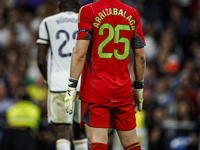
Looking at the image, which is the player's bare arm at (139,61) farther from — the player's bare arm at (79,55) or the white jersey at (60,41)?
the white jersey at (60,41)

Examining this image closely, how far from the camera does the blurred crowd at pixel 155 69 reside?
9141 millimetres

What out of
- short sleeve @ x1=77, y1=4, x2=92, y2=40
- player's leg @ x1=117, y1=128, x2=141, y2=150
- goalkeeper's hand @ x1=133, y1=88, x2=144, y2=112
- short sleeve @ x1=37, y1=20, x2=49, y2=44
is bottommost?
player's leg @ x1=117, y1=128, x2=141, y2=150

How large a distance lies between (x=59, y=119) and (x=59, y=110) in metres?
0.14

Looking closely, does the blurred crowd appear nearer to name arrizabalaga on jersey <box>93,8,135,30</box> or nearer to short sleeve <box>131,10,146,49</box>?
short sleeve <box>131,10,146,49</box>

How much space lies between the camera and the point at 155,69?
11.3m

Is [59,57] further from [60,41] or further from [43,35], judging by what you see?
[43,35]

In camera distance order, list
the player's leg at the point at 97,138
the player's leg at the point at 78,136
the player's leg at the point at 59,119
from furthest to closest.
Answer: the player's leg at the point at 78,136 < the player's leg at the point at 59,119 < the player's leg at the point at 97,138

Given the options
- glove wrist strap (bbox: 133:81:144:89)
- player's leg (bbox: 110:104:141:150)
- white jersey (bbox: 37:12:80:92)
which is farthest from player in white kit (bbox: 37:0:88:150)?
player's leg (bbox: 110:104:141:150)

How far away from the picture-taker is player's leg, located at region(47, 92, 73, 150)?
5.39 m

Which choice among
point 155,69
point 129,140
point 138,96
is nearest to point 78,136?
point 138,96

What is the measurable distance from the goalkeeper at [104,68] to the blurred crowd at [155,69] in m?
4.29

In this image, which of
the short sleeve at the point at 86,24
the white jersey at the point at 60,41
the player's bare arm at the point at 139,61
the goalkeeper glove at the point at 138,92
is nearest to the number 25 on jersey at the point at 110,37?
the short sleeve at the point at 86,24

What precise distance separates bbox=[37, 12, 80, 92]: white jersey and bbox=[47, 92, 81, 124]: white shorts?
0.11 m

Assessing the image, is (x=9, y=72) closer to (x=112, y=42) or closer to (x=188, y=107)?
(x=188, y=107)
